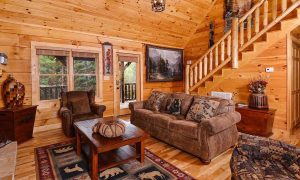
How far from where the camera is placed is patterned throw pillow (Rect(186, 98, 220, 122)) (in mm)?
2842

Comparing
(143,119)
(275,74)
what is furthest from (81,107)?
(275,74)

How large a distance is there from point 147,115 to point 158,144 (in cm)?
58

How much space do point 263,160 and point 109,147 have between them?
158 centimetres

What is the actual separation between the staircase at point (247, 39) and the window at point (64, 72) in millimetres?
2672

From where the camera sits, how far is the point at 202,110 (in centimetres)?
291

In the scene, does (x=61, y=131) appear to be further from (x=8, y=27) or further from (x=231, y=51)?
(x=231, y=51)

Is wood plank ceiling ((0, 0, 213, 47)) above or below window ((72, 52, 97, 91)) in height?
above

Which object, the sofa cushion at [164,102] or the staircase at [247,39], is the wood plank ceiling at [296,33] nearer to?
the staircase at [247,39]

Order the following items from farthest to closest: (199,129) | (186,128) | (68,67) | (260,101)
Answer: (68,67) < (260,101) < (186,128) < (199,129)

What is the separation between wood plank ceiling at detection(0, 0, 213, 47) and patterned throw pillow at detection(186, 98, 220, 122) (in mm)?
2783

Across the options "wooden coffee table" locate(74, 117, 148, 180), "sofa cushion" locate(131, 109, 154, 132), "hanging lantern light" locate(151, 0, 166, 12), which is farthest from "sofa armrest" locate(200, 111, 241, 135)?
"hanging lantern light" locate(151, 0, 166, 12)

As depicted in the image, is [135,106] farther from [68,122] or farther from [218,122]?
[218,122]

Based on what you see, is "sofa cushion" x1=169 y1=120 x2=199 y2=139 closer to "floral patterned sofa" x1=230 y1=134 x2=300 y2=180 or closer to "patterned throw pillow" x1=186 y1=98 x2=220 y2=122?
"patterned throw pillow" x1=186 y1=98 x2=220 y2=122

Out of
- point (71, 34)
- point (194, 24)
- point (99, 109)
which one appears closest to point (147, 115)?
point (99, 109)
